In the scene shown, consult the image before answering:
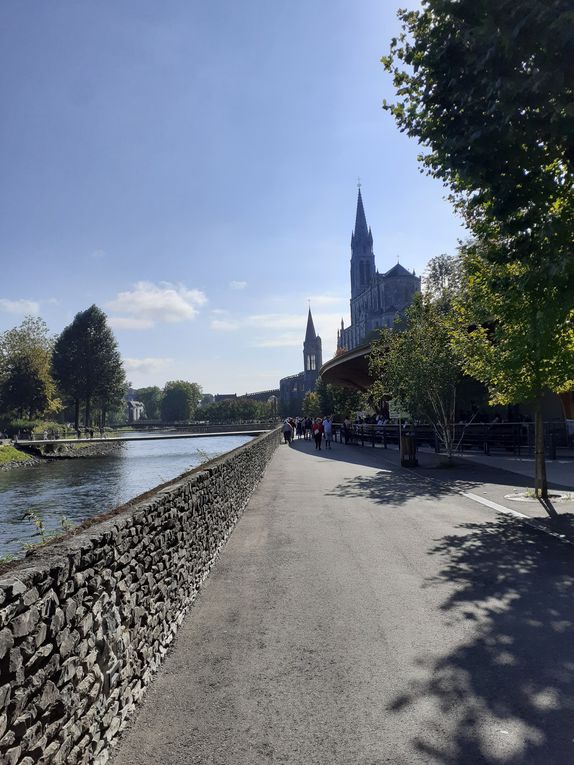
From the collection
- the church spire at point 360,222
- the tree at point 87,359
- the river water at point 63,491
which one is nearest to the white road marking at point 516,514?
the river water at point 63,491

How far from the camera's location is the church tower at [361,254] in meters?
171

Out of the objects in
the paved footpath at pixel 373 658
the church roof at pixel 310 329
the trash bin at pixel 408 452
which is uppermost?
the church roof at pixel 310 329

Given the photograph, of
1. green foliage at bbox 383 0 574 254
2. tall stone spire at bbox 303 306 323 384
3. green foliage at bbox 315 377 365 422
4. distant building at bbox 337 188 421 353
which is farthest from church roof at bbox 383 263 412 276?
green foliage at bbox 383 0 574 254

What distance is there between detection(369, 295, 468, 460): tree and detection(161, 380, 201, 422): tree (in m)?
160

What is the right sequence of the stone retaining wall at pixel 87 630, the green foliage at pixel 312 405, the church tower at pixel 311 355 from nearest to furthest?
the stone retaining wall at pixel 87 630 < the green foliage at pixel 312 405 < the church tower at pixel 311 355

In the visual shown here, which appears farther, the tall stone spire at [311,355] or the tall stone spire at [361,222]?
the tall stone spire at [311,355]

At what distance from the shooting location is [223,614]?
6594 mm

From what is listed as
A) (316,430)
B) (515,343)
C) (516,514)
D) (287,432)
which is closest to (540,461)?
(516,514)

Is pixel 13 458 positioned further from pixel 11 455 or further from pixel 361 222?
pixel 361 222

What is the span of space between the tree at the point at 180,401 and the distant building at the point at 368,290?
4833cm

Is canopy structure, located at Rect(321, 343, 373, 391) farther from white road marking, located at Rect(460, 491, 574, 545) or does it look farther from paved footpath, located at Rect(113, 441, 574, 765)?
paved footpath, located at Rect(113, 441, 574, 765)

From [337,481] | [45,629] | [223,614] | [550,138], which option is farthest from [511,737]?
[337,481]

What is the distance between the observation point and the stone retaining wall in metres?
2.76

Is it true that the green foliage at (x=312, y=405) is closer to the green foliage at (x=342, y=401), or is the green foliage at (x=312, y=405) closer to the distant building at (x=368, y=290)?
the green foliage at (x=342, y=401)
